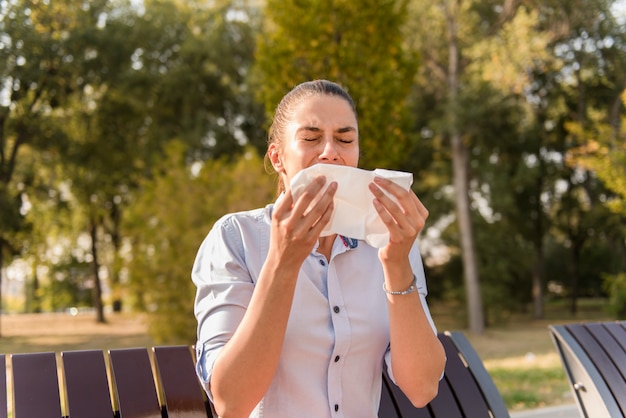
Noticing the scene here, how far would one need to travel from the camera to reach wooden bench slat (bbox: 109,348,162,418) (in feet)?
7.55

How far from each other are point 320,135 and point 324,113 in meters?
0.06

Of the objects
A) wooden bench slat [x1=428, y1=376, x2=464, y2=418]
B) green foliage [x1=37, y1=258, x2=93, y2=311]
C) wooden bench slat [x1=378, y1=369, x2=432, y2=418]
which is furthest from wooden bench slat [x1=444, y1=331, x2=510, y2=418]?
green foliage [x1=37, y1=258, x2=93, y2=311]

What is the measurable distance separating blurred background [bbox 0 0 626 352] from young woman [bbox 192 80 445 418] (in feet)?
28.5

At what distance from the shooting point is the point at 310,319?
182 cm

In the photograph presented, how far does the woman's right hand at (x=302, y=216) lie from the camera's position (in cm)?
149

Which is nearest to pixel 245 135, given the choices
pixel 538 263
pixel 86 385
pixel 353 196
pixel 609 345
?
pixel 538 263

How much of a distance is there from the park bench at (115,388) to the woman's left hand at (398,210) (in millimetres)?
1181

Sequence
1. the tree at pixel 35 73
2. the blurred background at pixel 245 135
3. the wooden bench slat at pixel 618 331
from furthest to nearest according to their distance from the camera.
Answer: the tree at pixel 35 73, the blurred background at pixel 245 135, the wooden bench slat at pixel 618 331

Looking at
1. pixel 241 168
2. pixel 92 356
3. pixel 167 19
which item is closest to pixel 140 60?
pixel 167 19

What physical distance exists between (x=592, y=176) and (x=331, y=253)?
22.2 m

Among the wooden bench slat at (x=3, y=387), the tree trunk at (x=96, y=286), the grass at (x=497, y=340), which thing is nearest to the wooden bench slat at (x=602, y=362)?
the wooden bench slat at (x=3, y=387)

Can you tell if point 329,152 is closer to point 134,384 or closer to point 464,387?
point 134,384

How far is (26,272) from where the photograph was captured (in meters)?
27.4

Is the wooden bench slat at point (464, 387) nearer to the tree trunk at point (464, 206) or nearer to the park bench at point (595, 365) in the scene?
the park bench at point (595, 365)
